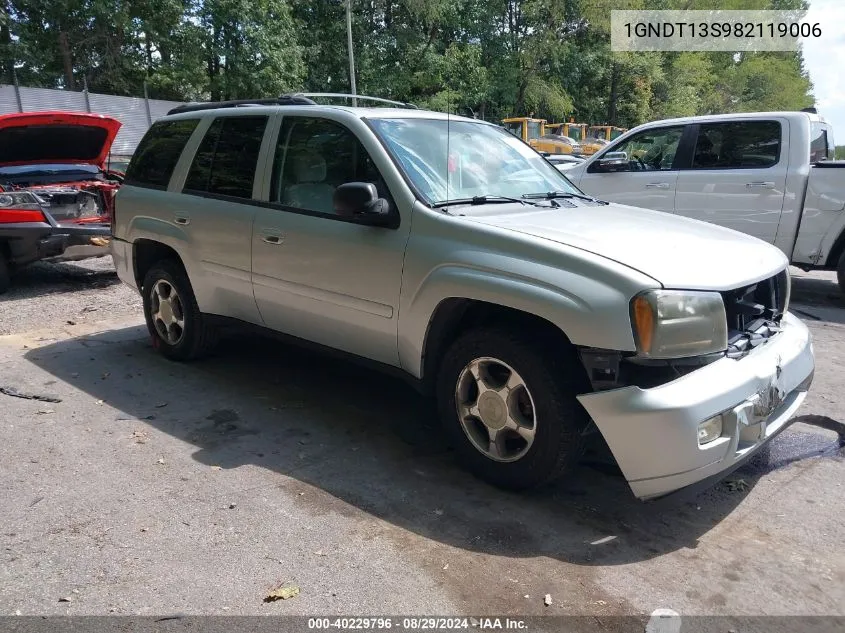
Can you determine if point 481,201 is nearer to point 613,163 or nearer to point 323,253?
point 323,253

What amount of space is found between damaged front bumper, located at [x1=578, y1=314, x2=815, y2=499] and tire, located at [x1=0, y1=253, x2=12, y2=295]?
283 inches

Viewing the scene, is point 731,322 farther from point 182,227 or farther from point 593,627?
point 182,227

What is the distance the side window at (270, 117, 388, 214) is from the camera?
3969 millimetres

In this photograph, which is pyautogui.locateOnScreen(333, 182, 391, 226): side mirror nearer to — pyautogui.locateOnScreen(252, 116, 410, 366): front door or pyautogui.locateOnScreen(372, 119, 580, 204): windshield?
pyautogui.locateOnScreen(252, 116, 410, 366): front door

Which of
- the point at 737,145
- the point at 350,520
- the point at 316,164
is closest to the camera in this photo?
the point at 350,520

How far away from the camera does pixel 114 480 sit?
354 cm

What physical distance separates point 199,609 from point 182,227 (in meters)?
3.11

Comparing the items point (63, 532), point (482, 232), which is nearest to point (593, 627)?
point (482, 232)

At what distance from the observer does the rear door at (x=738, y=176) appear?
24.1ft

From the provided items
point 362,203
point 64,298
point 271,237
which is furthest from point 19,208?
point 362,203

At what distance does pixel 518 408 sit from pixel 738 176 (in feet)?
18.1

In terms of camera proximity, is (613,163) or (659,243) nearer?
(659,243)

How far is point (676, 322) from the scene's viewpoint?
2.85 metres

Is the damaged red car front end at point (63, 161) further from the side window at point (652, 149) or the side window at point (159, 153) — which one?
the side window at point (652, 149)
